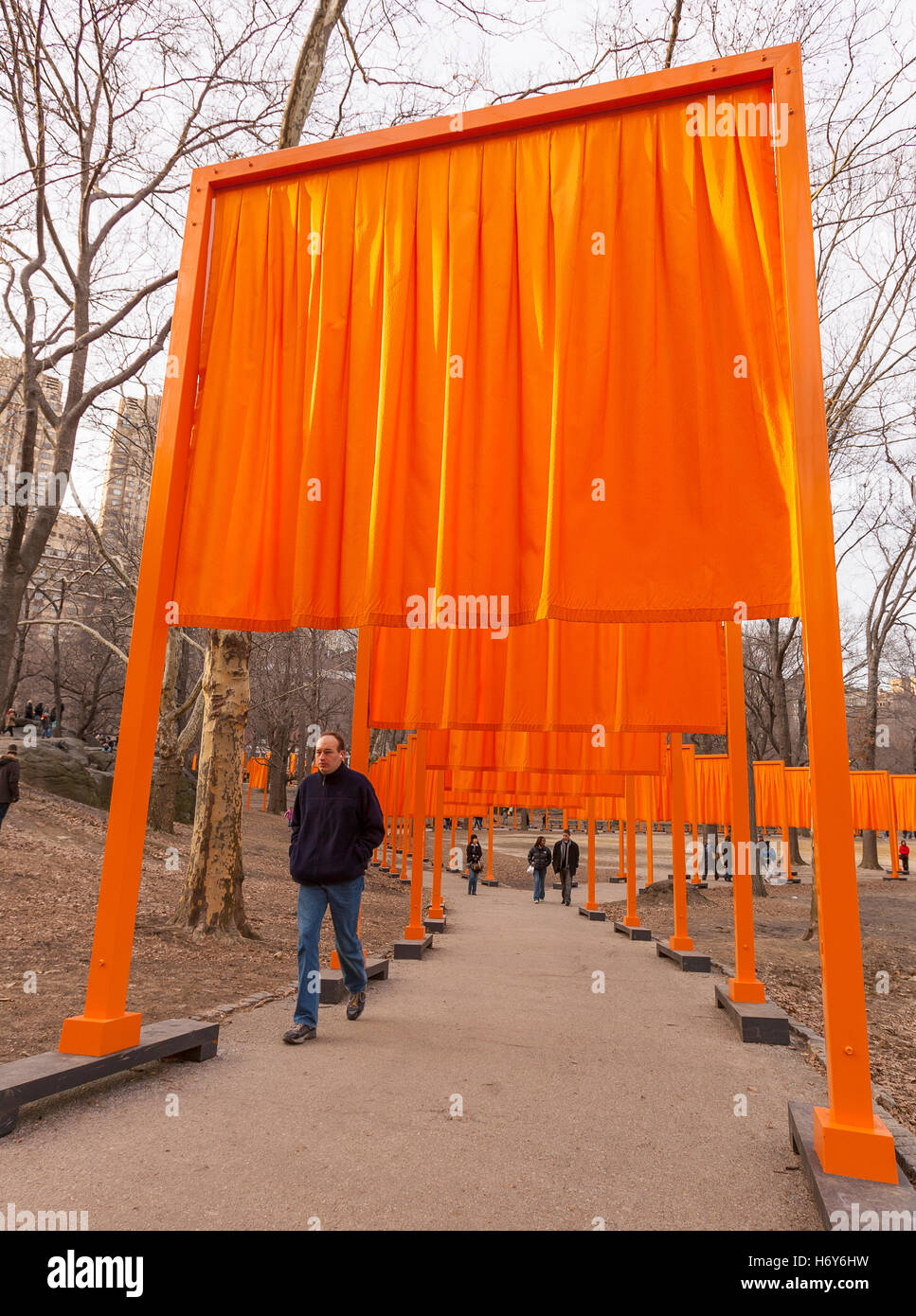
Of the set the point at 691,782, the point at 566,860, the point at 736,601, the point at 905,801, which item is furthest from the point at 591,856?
the point at 905,801

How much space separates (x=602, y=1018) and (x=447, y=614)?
4407mm

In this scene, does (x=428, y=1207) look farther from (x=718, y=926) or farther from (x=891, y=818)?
(x=891, y=818)

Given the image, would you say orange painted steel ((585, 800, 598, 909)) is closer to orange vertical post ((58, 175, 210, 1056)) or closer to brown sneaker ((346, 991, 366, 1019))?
brown sneaker ((346, 991, 366, 1019))

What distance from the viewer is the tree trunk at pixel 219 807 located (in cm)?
975

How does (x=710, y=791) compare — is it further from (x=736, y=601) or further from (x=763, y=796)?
(x=736, y=601)

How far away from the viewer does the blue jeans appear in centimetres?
552

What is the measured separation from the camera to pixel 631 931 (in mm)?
13445

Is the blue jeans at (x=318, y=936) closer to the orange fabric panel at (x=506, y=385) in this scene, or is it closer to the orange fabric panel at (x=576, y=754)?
the orange fabric panel at (x=506, y=385)

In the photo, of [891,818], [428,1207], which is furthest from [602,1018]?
[891,818]

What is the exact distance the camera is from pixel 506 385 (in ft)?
14.9

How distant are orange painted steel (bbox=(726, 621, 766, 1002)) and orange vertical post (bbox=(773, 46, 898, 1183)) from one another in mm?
3108

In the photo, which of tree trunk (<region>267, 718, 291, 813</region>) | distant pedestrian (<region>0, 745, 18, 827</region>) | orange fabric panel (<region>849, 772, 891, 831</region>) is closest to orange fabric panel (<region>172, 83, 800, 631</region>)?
distant pedestrian (<region>0, 745, 18, 827</region>)

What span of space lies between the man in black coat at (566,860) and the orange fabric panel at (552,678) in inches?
554

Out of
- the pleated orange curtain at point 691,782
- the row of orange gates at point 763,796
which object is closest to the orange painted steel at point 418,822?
the row of orange gates at point 763,796
